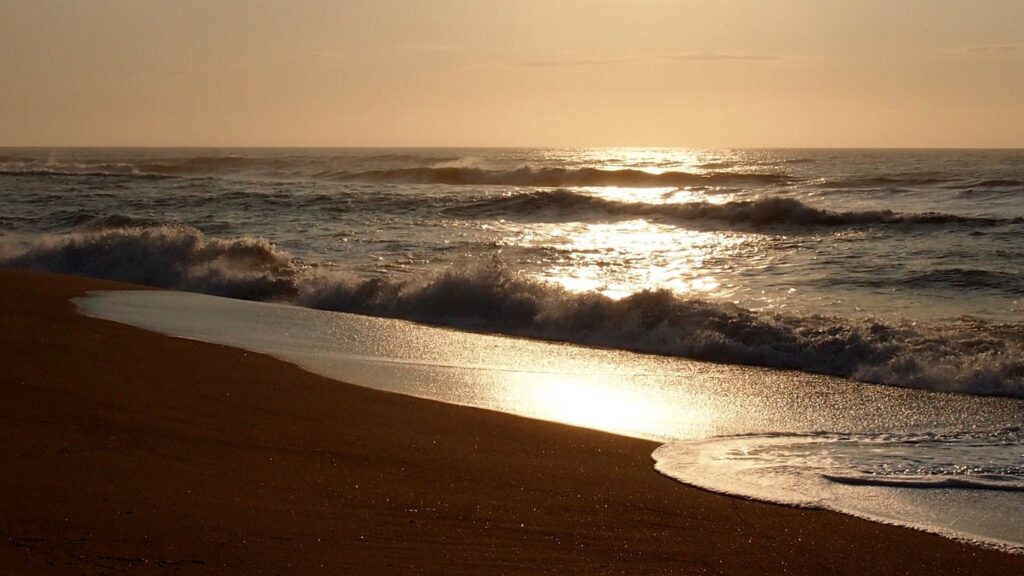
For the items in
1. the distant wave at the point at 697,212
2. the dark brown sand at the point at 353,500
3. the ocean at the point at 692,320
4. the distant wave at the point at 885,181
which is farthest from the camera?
the distant wave at the point at 885,181

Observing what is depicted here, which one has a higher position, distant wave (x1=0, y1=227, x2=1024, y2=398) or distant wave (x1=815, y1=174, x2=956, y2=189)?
distant wave (x1=815, y1=174, x2=956, y2=189)

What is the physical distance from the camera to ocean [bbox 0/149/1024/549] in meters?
5.75

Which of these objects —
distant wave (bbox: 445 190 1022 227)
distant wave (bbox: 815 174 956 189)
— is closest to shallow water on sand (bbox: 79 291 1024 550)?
distant wave (bbox: 445 190 1022 227)

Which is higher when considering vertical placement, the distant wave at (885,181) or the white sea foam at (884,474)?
the distant wave at (885,181)

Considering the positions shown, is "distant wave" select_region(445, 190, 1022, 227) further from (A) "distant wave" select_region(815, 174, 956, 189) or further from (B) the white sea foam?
(B) the white sea foam

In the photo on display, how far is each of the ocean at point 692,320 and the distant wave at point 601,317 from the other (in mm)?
29

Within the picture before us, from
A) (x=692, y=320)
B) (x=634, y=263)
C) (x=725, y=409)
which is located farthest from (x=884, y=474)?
(x=634, y=263)

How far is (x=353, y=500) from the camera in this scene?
4355mm

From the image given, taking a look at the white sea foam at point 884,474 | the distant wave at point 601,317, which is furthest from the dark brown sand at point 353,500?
the distant wave at point 601,317

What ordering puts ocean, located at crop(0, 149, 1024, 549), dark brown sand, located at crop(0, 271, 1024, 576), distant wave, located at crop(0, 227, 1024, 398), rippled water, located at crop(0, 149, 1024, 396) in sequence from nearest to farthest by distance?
dark brown sand, located at crop(0, 271, 1024, 576) < ocean, located at crop(0, 149, 1024, 549) < distant wave, located at crop(0, 227, 1024, 398) < rippled water, located at crop(0, 149, 1024, 396)

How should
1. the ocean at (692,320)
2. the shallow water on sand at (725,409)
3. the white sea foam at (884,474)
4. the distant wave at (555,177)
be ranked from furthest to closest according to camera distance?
the distant wave at (555,177) < the ocean at (692,320) < the shallow water on sand at (725,409) < the white sea foam at (884,474)

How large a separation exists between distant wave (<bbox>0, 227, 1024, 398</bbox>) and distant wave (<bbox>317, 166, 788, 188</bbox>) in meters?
25.3

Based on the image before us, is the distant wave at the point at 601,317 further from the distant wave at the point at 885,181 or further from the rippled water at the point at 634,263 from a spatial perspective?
the distant wave at the point at 885,181

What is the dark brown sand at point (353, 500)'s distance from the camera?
372cm
